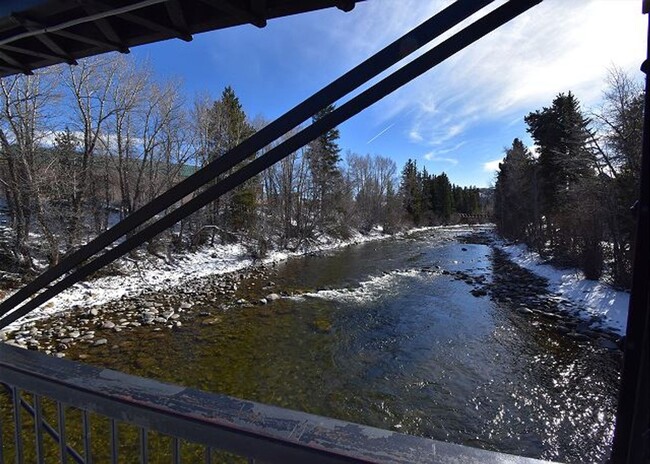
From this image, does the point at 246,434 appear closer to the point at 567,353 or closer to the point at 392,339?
the point at 392,339

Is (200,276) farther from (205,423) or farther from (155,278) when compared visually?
(205,423)

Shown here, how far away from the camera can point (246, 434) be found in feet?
3.82

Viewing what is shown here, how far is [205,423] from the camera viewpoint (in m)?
1.22

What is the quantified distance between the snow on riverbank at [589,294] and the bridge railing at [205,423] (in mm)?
10919

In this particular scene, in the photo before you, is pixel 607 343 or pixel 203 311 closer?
pixel 607 343

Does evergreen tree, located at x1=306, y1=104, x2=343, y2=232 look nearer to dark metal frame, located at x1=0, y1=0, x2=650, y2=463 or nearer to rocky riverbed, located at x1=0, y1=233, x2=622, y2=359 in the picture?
rocky riverbed, located at x1=0, y1=233, x2=622, y2=359

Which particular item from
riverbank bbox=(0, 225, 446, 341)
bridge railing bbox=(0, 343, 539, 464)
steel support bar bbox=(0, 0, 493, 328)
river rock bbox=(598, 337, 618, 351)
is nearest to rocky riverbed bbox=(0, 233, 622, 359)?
Answer: river rock bbox=(598, 337, 618, 351)

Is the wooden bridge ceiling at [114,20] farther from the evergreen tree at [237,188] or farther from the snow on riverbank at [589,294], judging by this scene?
the evergreen tree at [237,188]

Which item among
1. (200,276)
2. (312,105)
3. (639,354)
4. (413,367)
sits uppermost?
(312,105)

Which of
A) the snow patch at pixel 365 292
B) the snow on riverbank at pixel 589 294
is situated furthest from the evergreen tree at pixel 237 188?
the snow on riverbank at pixel 589 294

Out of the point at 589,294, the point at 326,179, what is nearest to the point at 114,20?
the point at 589,294

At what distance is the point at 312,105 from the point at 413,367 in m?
8.20

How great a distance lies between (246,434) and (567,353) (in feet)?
35.8

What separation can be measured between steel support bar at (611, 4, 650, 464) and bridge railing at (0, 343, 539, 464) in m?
0.31
